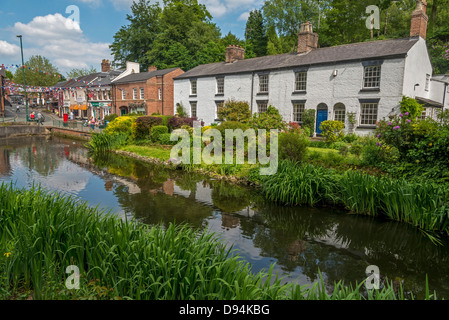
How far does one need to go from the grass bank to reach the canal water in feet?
3.61

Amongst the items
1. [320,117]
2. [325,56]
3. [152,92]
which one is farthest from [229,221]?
[152,92]

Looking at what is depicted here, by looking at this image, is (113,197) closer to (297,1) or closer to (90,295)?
(90,295)

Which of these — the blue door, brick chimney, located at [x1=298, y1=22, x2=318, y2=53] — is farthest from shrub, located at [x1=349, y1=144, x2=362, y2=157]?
brick chimney, located at [x1=298, y1=22, x2=318, y2=53]

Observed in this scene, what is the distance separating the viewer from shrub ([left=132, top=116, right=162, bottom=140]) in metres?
24.0

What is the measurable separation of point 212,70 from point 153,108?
1082 cm

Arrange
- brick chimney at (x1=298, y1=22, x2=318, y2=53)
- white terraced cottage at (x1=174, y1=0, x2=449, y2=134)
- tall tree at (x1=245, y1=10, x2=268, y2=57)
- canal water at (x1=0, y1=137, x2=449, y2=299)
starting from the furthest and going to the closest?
tall tree at (x1=245, y1=10, x2=268, y2=57) → brick chimney at (x1=298, y1=22, x2=318, y2=53) → white terraced cottage at (x1=174, y1=0, x2=449, y2=134) → canal water at (x1=0, y1=137, x2=449, y2=299)

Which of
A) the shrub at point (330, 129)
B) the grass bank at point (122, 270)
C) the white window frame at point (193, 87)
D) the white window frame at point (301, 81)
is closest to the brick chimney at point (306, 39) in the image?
the white window frame at point (301, 81)

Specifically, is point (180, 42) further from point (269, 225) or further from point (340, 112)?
point (269, 225)

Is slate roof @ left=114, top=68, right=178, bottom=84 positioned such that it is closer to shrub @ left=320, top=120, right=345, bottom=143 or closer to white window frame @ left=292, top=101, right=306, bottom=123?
white window frame @ left=292, top=101, right=306, bottom=123

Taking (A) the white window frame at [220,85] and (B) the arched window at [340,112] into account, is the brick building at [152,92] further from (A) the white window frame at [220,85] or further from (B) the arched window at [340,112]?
(B) the arched window at [340,112]

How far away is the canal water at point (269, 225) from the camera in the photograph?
6.33 m

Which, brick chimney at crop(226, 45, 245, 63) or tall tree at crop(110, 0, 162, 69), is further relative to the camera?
tall tree at crop(110, 0, 162, 69)

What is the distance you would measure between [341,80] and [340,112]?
8.06 feet

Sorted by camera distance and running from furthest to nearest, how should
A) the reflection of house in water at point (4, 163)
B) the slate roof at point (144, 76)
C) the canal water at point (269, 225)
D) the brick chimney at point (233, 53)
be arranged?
the slate roof at point (144, 76) < the brick chimney at point (233, 53) < the reflection of house in water at point (4, 163) < the canal water at point (269, 225)
